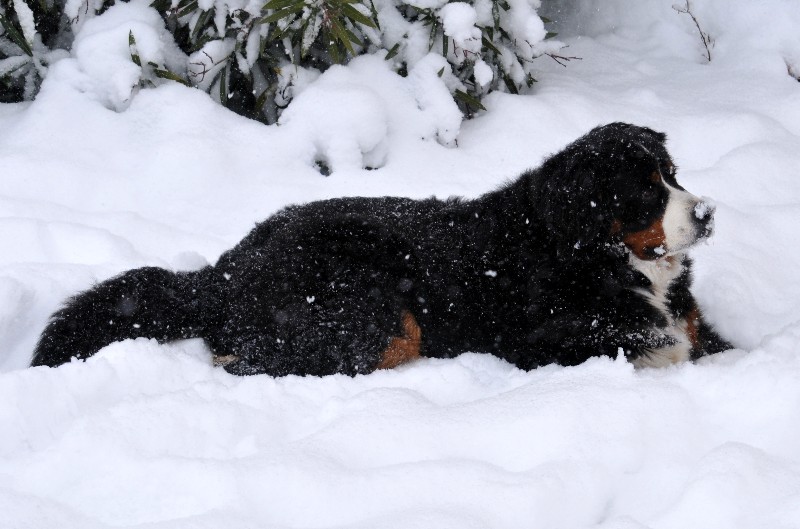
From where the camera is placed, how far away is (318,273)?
10.7 feet

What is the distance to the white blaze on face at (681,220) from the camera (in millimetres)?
3021

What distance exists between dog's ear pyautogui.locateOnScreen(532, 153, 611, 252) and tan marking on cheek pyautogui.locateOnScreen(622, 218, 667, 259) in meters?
0.11

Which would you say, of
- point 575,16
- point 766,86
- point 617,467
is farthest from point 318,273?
point 575,16

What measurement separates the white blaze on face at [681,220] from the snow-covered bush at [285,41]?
253 centimetres

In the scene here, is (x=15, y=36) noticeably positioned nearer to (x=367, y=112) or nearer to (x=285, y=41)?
(x=285, y=41)

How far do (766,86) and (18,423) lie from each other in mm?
5516

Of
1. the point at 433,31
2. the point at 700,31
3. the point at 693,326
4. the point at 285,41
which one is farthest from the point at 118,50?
the point at 700,31

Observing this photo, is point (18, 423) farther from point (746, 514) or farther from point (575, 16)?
point (575, 16)

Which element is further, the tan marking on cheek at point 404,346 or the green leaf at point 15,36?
the green leaf at point 15,36

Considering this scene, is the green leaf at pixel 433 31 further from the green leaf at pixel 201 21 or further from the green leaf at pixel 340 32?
the green leaf at pixel 201 21

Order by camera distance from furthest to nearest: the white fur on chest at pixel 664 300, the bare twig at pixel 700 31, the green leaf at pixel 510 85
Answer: the bare twig at pixel 700 31, the green leaf at pixel 510 85, the white fur on chest at pixel 664 300

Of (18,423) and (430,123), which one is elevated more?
(18,423)

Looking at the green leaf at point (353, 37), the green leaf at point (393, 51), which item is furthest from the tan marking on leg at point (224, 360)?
the green leaf at point (393, 51)

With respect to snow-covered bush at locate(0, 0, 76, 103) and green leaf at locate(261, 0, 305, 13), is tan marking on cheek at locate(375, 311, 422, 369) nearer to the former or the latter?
green leaf at locate(261, 0, 305, 13)
